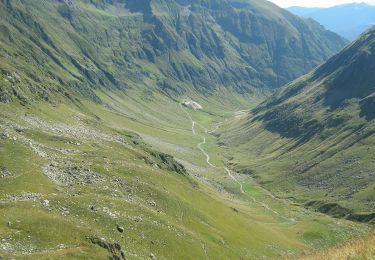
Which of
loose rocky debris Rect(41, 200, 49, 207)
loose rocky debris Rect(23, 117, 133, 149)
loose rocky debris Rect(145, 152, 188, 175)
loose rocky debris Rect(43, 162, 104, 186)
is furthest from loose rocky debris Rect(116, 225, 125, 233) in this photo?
loose rocky debris Rect(145, 152, 188, 175)

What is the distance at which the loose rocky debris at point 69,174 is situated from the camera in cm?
8056

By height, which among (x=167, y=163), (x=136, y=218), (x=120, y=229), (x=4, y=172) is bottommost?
(x=167, y=163)

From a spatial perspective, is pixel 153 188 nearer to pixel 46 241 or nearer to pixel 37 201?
pixel 37 201

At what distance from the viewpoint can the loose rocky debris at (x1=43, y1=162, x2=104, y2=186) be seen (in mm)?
80562

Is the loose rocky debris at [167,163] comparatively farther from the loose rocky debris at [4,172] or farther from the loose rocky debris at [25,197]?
the loose rocky debris at [25,197]

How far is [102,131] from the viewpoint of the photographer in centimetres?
15762

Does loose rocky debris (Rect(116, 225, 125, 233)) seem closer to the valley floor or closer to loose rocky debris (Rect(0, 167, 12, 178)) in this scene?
the valley floor

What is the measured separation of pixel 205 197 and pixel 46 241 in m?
68.6

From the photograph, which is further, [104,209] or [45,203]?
[104,209]

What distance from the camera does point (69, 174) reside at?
83.7 m

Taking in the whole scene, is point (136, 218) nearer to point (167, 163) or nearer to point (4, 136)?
point (4, 136)

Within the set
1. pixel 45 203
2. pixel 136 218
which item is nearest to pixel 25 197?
pixel 45 203

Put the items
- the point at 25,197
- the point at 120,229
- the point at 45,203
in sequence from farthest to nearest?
1. the point at 120,229
2. the point at 25,197
3. the point at 45,203

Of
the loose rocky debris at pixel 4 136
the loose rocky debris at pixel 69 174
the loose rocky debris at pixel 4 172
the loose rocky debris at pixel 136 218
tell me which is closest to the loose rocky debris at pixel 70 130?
the loose rocky debris at pixel 4 136
